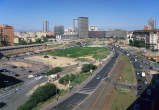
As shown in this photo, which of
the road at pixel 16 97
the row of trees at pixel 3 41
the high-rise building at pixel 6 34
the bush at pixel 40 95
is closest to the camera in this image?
the bush at pixel 40 95

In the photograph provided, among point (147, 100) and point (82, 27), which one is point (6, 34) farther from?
point (147, 100)

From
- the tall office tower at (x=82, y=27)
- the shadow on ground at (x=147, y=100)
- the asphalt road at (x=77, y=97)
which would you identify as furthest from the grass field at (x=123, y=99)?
the tall office tower at (x=82, y=27)

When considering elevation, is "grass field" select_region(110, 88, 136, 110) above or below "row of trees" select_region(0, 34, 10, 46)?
below

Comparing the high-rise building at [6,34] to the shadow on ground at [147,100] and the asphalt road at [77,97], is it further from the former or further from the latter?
the shadow on ground at [147,100]

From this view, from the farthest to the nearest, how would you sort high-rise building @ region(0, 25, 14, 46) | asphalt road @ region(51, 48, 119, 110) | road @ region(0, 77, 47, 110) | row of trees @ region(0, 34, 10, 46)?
1. high-rise building @ region(0, 25, 14, 46)
2. row of trees @ region(0, 34, 10, 46)
3. road @ region(0, 77, 47, 110)
4. asphalt road @ region(51, 48, 119, 110)

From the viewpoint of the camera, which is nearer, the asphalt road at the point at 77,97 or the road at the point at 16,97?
the asphalt road at the point at 77,97

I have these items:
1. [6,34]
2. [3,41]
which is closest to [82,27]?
[6,34]

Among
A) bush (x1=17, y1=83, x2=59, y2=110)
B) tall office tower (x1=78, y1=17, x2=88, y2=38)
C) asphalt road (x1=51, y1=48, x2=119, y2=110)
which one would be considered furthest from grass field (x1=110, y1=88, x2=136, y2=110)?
tall office tower (x1=78, y1=17, x2=88, y2=38)

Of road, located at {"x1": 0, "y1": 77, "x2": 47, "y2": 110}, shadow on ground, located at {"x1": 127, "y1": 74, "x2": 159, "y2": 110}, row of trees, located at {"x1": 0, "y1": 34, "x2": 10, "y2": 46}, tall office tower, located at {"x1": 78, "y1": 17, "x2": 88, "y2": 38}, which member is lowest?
road, located at {"x1": 0, "y1": 77, "x2": 47, "y2": 110}

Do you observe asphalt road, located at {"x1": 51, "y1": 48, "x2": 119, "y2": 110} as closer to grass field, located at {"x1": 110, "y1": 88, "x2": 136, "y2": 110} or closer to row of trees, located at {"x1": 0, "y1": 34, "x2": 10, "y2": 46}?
grass field, located at {"x1": 110, "y1": 88, "x2": 136, "y2": 110}

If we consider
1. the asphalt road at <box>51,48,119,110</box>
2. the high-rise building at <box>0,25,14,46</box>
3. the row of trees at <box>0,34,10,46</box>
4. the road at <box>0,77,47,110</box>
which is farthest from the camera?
the high-rise building at <box>0,25,14,46</box>
